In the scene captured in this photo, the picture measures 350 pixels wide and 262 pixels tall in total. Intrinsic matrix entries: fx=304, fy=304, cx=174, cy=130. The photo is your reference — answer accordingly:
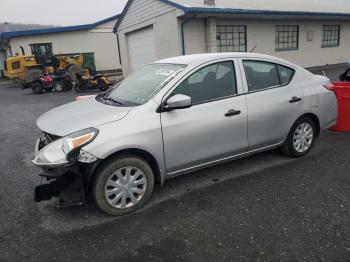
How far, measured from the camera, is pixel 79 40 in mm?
24641

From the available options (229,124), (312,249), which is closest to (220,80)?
(229,124)

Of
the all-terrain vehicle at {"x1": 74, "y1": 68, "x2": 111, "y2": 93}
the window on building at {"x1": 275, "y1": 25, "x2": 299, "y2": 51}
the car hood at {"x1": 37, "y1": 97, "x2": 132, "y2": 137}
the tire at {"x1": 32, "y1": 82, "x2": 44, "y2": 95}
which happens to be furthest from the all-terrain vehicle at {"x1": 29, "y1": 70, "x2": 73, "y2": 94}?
the car hood at {"x1": 37, "y1": 97, "x2": 132, "y2": 137}

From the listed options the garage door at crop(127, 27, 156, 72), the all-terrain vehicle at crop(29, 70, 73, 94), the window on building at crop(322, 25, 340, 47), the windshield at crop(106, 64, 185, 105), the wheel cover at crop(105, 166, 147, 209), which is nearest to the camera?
the wheel cover at crop(105, 166, 147, 209)

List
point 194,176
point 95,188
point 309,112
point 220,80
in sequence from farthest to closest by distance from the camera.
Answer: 1. point 309,112
2. point 194,176
3. point 220,80
4. point 95,188

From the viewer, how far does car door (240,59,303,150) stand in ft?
13.3

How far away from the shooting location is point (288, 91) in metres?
4.36

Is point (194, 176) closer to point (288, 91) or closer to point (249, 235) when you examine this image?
point (249, 235)

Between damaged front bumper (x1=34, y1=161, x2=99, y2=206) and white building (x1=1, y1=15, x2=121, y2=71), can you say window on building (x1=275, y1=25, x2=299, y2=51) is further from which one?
damaged front bumper (x1=34, y1=161, x2=99, y2=206)

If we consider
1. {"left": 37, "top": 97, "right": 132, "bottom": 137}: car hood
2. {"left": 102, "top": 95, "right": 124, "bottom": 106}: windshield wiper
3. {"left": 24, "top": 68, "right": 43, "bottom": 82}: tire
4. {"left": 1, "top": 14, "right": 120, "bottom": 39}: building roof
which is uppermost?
{"left": 1, "top": 14, "right": 120, "bottom": 39}: building roof

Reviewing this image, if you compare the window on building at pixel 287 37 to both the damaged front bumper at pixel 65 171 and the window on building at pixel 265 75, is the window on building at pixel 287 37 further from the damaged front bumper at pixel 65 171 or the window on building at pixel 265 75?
the damaged front bumper at pixel 65 171

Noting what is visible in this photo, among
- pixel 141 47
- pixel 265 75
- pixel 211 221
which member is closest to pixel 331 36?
pixel 141 47

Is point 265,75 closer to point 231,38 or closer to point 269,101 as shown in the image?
point 269,101

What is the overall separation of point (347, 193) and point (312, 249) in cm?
127

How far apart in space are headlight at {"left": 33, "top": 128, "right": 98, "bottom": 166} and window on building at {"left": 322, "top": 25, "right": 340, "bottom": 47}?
19.0m
